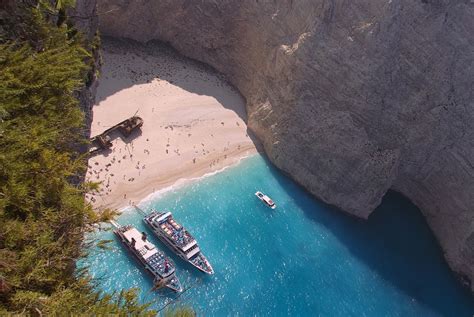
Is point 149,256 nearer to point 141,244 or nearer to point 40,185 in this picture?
point 141,244

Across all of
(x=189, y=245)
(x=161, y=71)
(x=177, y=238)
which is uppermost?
(x=161, y=71)

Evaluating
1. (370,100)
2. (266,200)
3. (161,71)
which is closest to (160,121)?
(161,71)

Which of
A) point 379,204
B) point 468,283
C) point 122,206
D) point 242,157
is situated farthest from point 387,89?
point 122,206

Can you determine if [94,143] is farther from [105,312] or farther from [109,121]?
[105,312]

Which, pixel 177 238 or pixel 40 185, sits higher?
pixel 40 185

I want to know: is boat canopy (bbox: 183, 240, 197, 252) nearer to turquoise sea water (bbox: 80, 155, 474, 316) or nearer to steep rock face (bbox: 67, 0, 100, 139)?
turquoise sea water (bbox: 80, 155, 474, 316)

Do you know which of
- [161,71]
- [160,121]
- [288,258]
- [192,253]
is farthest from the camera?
[161,71]
